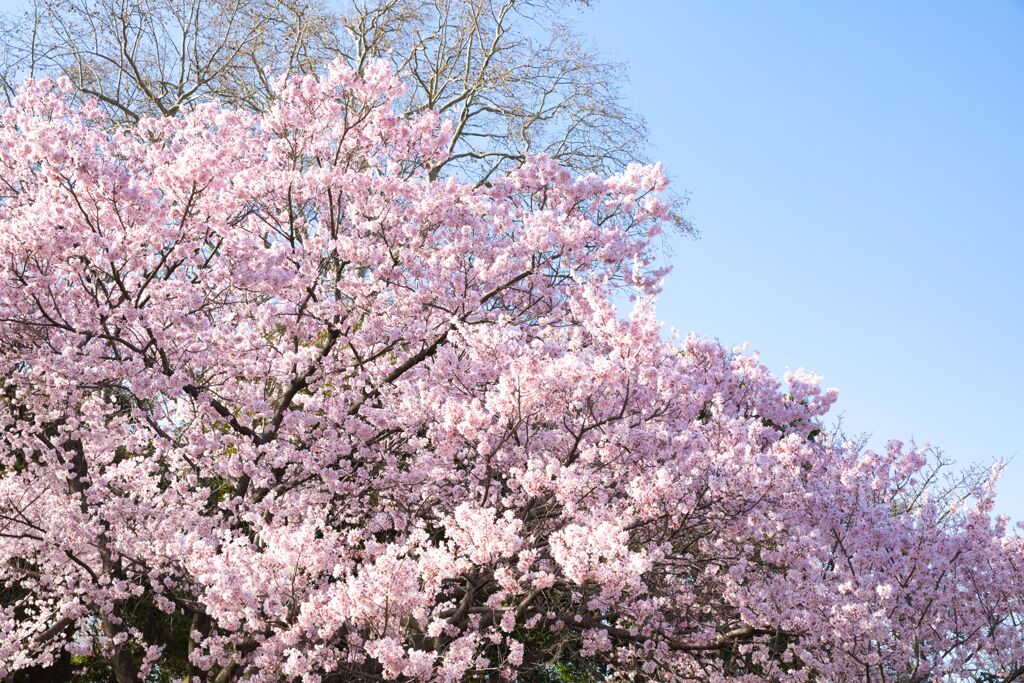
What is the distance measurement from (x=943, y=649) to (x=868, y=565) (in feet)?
3.00

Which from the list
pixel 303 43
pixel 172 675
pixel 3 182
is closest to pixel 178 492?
pixel 3 182

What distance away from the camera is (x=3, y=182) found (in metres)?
8.73

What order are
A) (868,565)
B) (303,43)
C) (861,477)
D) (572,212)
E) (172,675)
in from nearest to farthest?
(868,565)
(861,477)
(572,212)
(172,675)
(303,43)

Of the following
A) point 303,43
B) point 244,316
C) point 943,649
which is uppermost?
point 303,43

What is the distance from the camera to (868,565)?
748 cm

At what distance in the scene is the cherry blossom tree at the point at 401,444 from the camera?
6.32 m

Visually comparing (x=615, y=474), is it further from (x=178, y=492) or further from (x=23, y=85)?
(x=23, y=85)

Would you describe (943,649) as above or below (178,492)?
below

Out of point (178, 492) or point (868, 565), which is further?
point (178, 492)

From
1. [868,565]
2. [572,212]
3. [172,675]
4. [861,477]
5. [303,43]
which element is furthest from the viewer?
[303,43]

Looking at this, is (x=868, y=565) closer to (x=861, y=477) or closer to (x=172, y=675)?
(x=861, y=477)

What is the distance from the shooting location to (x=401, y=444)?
870cm

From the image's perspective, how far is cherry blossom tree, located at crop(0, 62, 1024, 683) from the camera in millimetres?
6316

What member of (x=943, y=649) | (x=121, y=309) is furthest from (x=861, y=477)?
(x=121, y=309)
